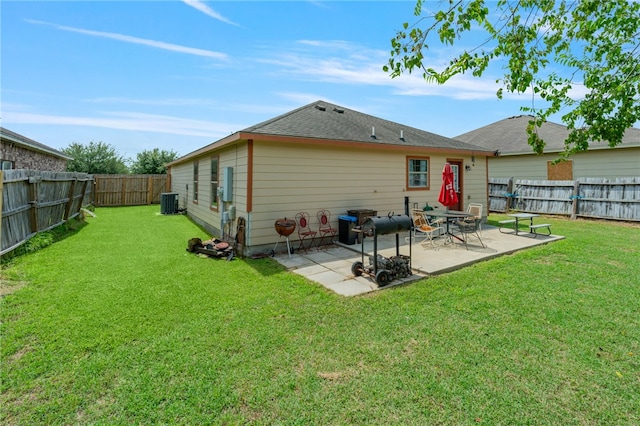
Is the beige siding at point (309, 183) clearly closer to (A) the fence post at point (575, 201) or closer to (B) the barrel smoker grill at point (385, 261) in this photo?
(B) the barrel smoker grill at point (385, 261)

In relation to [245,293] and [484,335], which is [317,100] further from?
[484,335]

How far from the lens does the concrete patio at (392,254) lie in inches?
188

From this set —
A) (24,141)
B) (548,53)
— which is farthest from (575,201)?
(24,141)

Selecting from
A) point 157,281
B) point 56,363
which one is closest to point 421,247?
point 157,281

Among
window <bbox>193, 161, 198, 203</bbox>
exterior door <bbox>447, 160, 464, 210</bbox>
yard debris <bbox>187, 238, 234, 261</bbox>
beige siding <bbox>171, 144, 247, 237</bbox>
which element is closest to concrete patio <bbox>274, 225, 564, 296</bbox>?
yard debris <bbox>187, 238, 234, 261</bbox>

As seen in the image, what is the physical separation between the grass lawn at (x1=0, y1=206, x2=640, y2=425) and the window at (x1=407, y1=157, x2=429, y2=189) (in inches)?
170

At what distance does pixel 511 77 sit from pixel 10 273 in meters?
7.69

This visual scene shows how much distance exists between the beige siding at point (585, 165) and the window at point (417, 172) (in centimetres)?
795

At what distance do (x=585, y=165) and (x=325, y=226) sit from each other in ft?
40.6

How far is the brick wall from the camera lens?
407 inches

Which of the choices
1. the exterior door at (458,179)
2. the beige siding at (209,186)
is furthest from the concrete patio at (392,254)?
the exterior door at (458,179)

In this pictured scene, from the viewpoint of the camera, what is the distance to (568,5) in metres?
3.41

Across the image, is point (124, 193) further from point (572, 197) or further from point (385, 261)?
point (572, 197)

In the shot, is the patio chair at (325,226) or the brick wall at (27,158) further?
the brick wall at (27,158)
